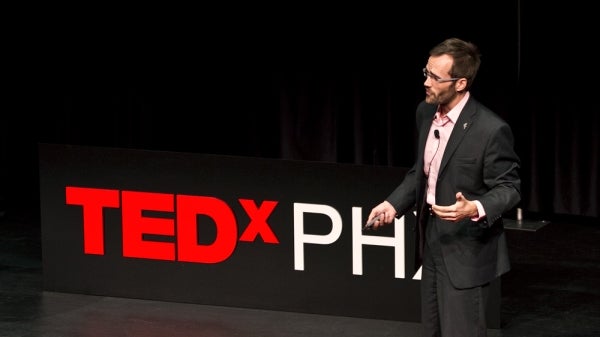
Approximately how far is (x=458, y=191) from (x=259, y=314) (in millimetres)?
2354

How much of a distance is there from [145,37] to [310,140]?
1520 mm

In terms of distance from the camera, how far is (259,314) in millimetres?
6441

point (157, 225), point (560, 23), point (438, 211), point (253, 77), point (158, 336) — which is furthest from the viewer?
point (253, 77)

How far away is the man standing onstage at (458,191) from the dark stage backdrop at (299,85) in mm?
4246

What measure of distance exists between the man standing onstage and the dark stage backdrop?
4246 millimetres

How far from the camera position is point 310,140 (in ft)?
31.7

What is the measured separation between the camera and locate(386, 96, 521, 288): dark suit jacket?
167 inches

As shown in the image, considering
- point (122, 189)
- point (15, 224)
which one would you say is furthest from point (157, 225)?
point (15, 224)

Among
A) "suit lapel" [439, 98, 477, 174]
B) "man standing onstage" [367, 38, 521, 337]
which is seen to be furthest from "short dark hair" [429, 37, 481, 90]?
"suit lapel" [439, 98, 477, 174]

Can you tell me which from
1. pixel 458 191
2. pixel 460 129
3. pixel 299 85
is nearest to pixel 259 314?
pixel 458 191

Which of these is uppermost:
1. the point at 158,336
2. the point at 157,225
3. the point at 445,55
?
the point at 445,55

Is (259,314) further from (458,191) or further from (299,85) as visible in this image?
(299,85)

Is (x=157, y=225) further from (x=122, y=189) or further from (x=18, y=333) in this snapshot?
(x=18, y=333)

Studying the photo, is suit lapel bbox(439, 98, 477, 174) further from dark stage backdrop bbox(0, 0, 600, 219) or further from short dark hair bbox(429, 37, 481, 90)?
dark stage backdrop bbox(0, 0, 600, 219)
